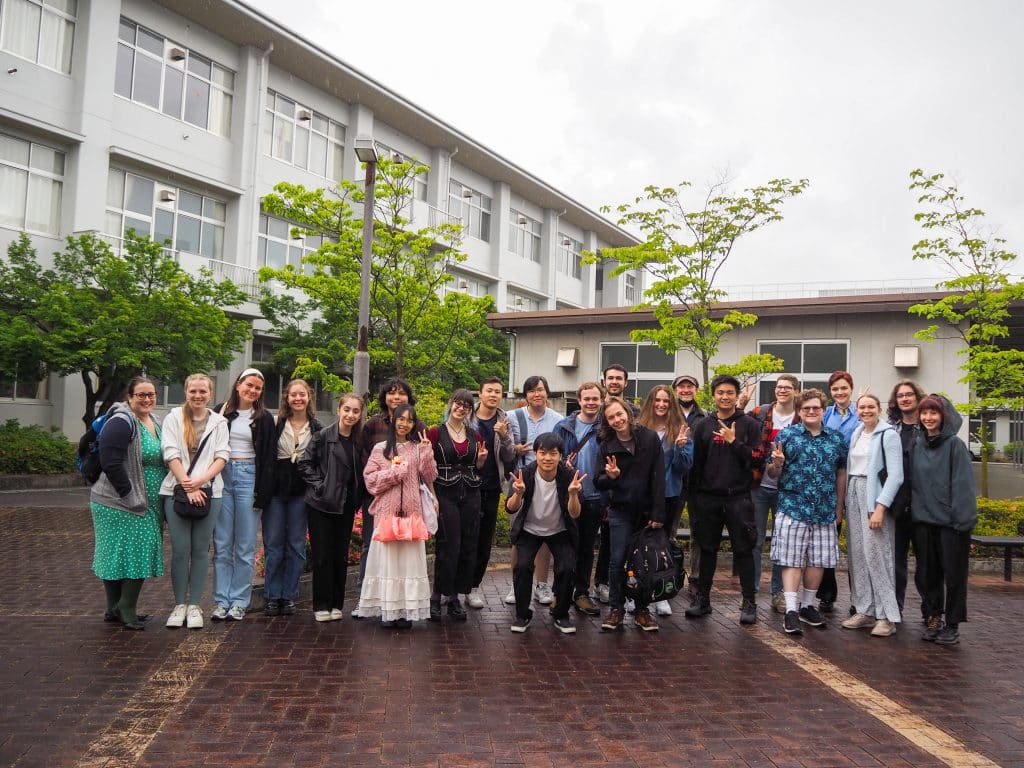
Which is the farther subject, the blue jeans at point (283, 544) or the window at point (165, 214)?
the window at point (165, 214)

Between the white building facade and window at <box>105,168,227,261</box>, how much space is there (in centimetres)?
5

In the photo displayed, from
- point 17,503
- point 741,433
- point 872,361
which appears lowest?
point 17,503

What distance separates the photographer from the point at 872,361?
1947cm

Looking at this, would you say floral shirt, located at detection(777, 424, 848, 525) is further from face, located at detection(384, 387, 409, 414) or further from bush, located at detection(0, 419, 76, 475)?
bush, located at detection(0, 419, 76, 475)

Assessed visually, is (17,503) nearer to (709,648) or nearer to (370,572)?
(370,572)

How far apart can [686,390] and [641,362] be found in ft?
49.6

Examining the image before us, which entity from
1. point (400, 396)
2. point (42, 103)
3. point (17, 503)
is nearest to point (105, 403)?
point (17, 503)

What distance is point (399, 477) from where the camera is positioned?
6.60m

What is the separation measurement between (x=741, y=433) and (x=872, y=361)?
14121 mm

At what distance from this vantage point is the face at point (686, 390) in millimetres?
8125

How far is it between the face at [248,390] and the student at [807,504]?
440cm

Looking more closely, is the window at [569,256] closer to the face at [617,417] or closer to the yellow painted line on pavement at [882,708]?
the face at [617,417]

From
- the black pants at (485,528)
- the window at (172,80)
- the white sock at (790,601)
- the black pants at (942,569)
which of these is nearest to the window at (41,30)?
the window at (172,80)

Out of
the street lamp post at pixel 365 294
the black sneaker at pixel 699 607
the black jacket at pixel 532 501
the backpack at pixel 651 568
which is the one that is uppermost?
the street lamp post at pixel 365 294
